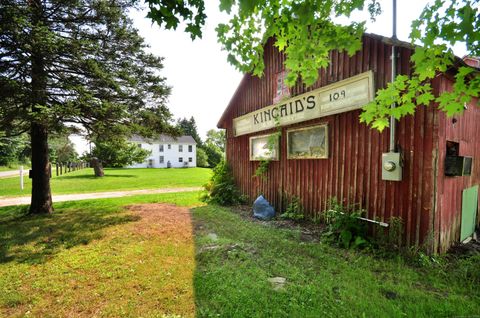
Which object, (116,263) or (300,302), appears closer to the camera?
(300,302)

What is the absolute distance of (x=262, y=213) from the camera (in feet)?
25.6

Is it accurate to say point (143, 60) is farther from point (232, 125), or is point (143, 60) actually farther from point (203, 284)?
point (203, 284)

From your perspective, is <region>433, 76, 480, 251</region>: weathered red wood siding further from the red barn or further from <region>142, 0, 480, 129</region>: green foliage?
<region>142, 0, 480, 129</region>: green foliage

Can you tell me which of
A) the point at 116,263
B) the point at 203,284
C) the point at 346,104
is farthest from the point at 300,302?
the point at 346,104

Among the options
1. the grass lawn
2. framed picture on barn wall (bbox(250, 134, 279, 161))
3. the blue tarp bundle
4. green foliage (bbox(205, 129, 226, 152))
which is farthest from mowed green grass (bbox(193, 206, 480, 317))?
green foliage (bbox(205, 129, 226, 152))

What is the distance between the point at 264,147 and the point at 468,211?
18.7 feet

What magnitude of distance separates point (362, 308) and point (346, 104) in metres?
4.30

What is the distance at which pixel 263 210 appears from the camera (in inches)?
309

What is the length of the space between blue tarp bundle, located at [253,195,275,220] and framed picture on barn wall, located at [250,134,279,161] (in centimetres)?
155

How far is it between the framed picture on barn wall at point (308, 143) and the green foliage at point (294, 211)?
1341 mm

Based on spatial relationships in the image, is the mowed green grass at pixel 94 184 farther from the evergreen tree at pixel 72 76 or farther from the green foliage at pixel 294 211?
the green foliage at pixel 294 211

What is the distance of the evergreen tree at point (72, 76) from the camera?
19.3ft

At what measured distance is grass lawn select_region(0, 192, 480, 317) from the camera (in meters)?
2.87

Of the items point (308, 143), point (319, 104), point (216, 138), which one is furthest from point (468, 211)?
point (216, 138)
